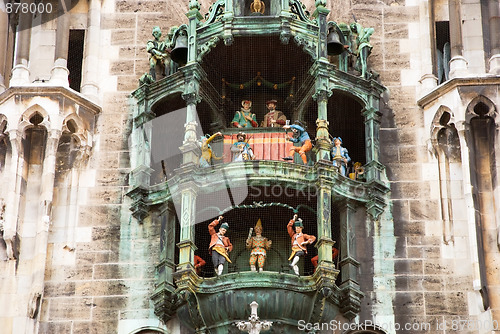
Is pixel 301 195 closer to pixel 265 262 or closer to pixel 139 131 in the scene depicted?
pixel 265 262

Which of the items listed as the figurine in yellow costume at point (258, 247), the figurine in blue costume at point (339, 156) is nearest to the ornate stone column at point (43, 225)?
the figurine in yellow costume at point (258, 247)

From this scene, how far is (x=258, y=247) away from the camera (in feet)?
94.9

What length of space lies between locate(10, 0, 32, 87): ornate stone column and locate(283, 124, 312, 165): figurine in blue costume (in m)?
5.10

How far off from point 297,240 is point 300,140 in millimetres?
2107

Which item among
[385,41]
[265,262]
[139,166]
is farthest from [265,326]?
[385,41]

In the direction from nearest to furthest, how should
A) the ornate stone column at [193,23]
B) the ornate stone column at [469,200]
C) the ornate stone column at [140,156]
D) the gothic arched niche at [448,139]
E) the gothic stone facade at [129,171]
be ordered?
the ornate stone column at [469,200]
the gothic stone facade at [129,171]
the ornate stone column at [140,156]
the gothic arched niche at [448,139]
the ornate stone column at [193,23]

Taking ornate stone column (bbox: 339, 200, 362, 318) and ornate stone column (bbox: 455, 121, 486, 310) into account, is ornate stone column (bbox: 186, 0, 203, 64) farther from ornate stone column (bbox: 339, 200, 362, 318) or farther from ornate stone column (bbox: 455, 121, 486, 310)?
ornate stone column (bbox: 455, 121, 486, 310)

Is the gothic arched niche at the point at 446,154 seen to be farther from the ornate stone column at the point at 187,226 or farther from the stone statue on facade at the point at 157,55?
the stone statue on facade at the point at 157,55

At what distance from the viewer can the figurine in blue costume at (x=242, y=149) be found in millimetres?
29625

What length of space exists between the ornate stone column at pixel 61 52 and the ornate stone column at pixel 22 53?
542mm

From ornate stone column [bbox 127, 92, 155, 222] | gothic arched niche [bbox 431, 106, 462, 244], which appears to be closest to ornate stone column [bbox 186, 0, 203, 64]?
ornate stone column [bbox 127, 92, 155, 222]

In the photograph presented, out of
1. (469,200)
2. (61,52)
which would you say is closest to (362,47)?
(469,200)

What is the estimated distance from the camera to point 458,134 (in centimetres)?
2972

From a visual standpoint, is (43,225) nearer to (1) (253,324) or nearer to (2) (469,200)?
(1) (253,324)
